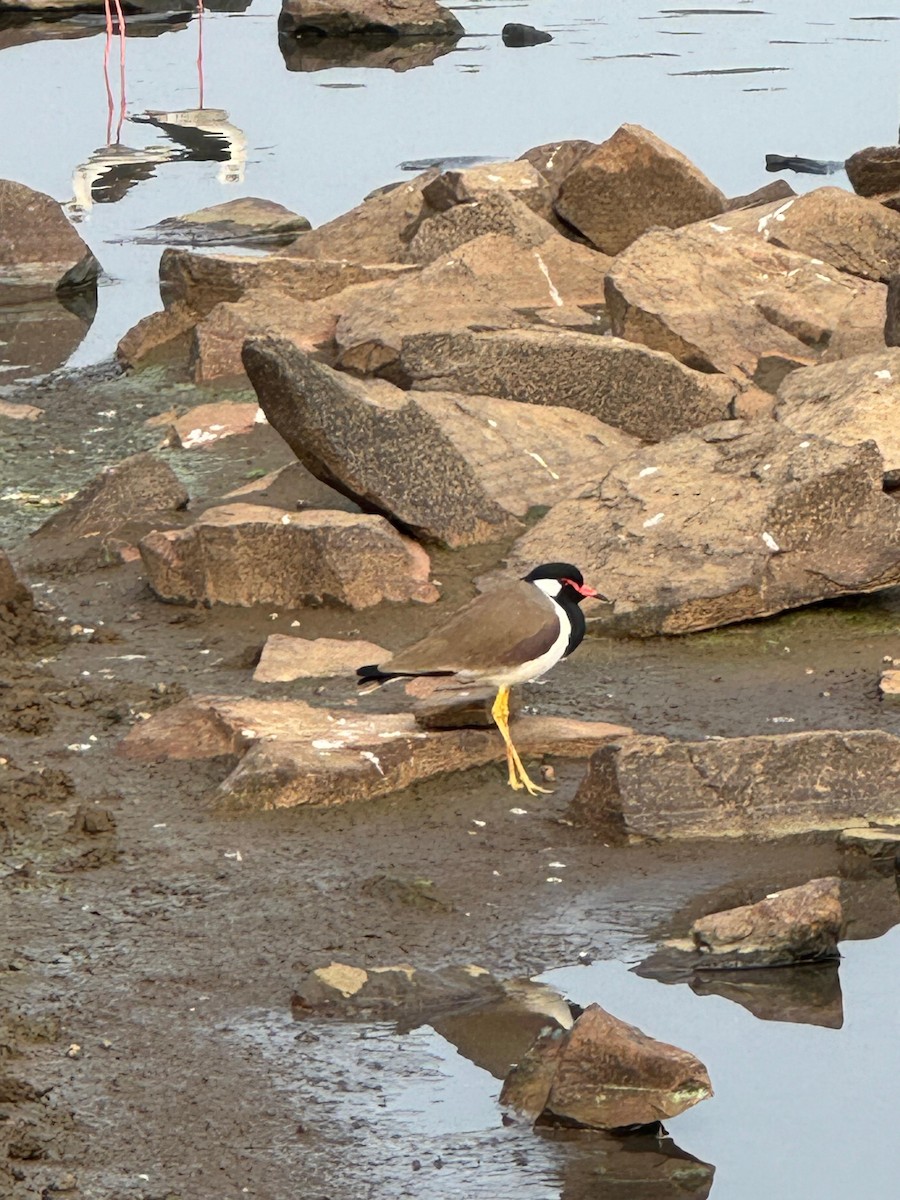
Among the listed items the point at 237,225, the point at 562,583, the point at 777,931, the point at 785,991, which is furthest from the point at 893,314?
the point at 237,225

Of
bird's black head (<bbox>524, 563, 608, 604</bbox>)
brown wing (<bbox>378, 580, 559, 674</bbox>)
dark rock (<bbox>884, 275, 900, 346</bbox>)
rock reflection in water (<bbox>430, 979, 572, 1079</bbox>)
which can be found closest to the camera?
rock reflection in water (<bbox>430, 979, 572, 1079</bbox>)

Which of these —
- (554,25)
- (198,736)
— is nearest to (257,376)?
(198,736)

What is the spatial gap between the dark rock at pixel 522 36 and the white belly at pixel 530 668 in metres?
19.6

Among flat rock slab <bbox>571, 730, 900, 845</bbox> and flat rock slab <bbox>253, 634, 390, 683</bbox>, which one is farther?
flat rock slab <bbox>253, 634, 390, 683</bbox>

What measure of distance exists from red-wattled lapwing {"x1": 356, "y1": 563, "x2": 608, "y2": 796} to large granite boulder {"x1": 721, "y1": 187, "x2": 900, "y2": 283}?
5.98 metres

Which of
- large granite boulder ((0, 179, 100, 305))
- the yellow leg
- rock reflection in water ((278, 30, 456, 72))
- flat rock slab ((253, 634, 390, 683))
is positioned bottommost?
rock reflection in water ((278, 30, 456, 72))

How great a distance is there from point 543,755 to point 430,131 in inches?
536

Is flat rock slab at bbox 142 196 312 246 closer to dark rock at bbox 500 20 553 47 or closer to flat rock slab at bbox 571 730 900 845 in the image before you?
flat rock slab at bbox 571 730 900 845

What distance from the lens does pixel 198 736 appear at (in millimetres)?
6828

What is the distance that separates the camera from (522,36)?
82.5ft

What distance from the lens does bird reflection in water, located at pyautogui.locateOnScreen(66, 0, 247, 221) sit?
57.4ft

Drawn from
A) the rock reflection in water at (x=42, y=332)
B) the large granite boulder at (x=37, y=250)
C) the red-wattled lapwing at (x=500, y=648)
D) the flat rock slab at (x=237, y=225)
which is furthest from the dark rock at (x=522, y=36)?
the red-wattled lapwing at (x=500, y=648)

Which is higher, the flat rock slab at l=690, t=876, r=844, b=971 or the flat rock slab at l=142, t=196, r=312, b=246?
the flat rock slab at l=690, t=876, r=844, b=971

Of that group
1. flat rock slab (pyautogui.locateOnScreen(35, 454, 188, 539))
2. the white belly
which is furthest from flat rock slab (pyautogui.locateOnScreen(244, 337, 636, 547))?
the white belly
